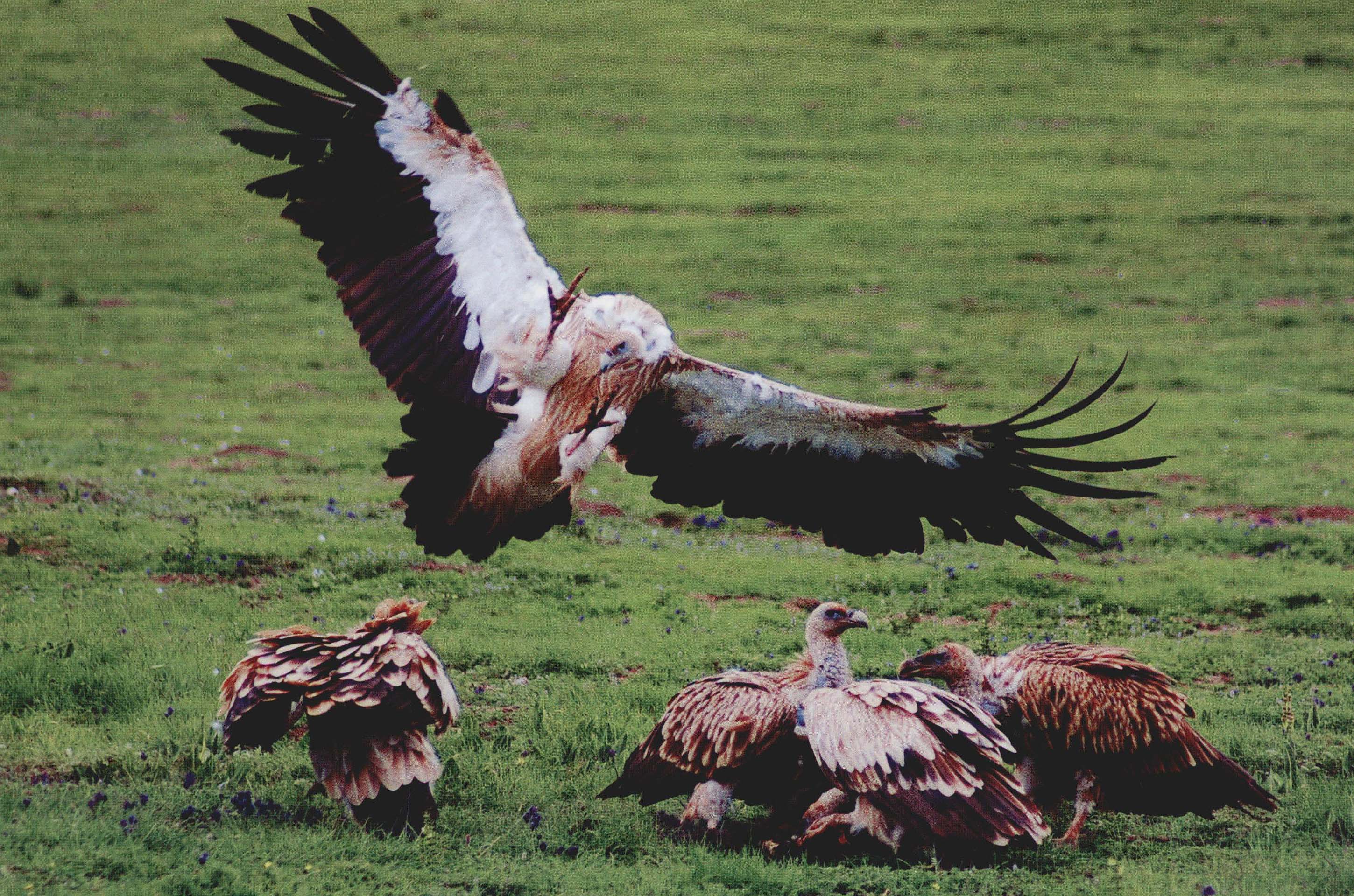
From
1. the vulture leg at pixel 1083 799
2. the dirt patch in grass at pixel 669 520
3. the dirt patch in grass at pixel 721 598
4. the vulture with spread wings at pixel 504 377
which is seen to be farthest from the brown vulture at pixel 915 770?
the dirt patch in grass at pixel 669 520

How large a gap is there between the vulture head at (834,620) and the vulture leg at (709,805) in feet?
3.12

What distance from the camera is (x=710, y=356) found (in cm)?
2008

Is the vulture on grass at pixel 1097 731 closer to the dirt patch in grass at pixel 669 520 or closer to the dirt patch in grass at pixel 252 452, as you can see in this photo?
the dirt patch in grass at pixel 669 520

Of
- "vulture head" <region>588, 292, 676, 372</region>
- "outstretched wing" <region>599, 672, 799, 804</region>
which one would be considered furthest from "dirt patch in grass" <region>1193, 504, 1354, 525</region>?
"outstretched wing" <region>599, 672, 799, 804</region>

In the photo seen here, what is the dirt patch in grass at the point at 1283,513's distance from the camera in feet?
42.5

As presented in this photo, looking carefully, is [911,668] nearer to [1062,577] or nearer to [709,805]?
[709,805]

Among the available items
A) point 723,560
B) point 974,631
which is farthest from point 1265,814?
point 723,560

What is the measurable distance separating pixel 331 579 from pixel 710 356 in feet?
35.6

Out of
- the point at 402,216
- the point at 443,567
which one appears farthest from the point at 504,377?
the point at 443,567

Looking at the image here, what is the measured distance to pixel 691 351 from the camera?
2009cm

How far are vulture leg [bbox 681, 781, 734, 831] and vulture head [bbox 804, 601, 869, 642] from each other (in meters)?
0.95

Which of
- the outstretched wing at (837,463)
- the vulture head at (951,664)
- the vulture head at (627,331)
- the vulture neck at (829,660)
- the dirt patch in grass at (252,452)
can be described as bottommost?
the dirt patch in grass at (252,452)

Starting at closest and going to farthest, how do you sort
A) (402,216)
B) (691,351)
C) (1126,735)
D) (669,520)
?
(1126,735) → (402,216) → (669,520) → (691,351)

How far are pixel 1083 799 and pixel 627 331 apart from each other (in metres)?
3.17
